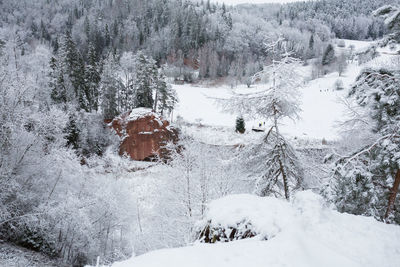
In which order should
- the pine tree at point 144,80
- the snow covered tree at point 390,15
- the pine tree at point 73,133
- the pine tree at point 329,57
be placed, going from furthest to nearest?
the pine tree at point 329,57, the pine tree at point 144,80, the pine tree at point 73,133, the snow covered tree at point 390,15

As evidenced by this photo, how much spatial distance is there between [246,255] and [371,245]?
2.59m

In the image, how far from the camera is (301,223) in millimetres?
4641

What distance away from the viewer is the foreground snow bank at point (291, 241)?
12.3 feet

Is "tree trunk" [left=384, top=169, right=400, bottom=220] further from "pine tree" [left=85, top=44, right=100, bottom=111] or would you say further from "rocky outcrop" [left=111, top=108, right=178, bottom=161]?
"pine tree" [left=85, top=44, right=100, bottom=111]

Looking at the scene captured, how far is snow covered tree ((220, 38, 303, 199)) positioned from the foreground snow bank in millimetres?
3101

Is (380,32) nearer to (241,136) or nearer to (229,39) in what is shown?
(229,39)

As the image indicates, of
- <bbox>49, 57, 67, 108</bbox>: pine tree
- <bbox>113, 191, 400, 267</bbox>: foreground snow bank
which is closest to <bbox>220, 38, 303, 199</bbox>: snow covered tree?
<bbox>113, 191, 400, 267</bbox>: foreground snow bank

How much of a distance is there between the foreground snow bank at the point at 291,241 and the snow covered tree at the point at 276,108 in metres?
3.10

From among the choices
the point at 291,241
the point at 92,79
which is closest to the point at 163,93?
the point at 92,79

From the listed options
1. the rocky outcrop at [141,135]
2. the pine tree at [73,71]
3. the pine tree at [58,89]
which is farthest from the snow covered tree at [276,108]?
the pine tree at [58,89]

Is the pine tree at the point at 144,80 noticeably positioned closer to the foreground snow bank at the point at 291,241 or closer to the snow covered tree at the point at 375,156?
the snow covered tree at the point at 375,156

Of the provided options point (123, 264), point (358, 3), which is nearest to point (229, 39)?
point (123, 264)

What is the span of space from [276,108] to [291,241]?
5.15 m

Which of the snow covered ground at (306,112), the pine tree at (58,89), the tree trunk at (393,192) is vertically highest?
the tree trunk at (393,192)
